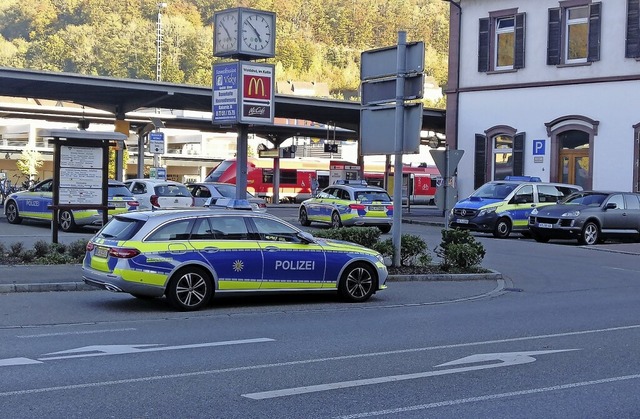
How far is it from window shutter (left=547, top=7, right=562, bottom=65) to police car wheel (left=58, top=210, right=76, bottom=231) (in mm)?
20971

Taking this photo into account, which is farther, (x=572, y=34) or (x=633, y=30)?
(x=572, y=34)

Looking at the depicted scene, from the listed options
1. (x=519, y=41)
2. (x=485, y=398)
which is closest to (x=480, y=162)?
(x=519, y=41)

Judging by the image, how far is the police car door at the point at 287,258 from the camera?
542 inches

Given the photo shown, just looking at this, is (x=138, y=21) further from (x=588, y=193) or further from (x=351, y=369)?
(x=351, y=369)

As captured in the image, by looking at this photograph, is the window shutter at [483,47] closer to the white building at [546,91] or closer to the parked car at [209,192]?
the white building at [546,91]

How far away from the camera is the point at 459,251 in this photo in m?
19.0

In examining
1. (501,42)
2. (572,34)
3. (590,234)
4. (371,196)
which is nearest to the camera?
(590,234)

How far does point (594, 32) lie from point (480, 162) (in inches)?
293

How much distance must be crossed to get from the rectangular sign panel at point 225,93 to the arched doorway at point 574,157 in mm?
20991

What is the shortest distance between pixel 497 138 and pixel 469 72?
3.17 meters

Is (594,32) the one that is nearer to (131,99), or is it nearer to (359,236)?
(131,99)

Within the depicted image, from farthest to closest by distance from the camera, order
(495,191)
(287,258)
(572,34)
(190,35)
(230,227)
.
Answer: (190,35)
(572,34)
(495,191)
(287,258)
(230,227)

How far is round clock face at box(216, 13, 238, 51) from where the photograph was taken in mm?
20203

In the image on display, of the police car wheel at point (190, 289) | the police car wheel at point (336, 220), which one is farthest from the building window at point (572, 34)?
the police car wheel at point (190, 289)
